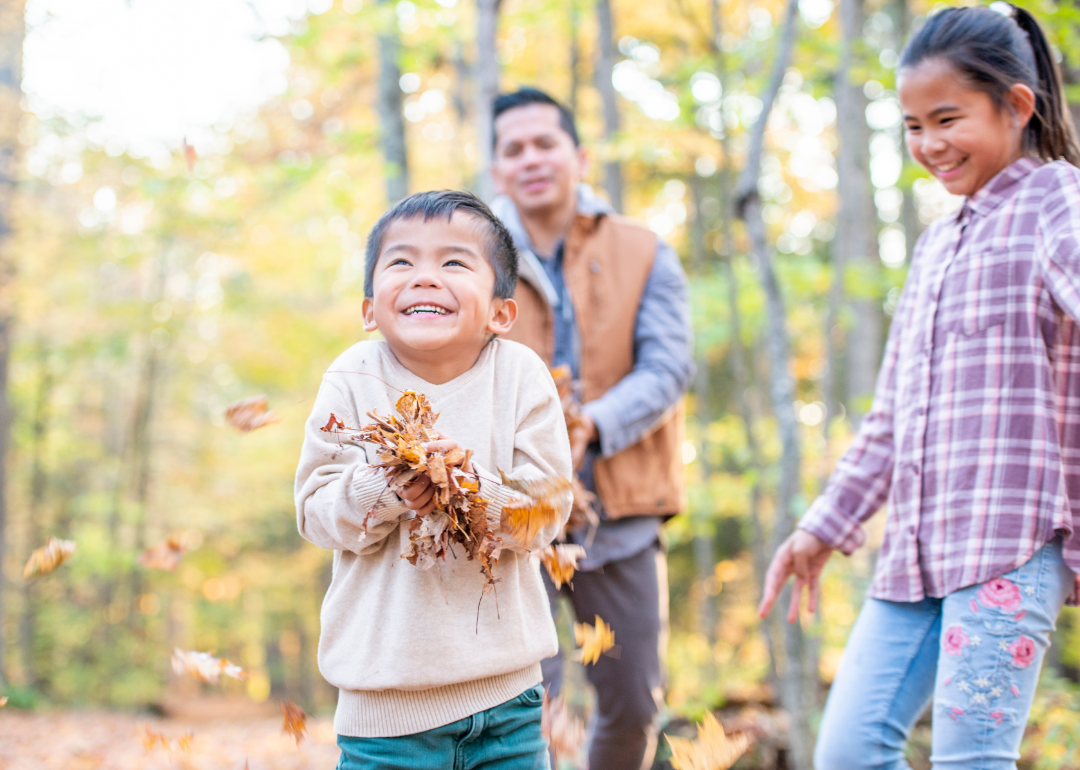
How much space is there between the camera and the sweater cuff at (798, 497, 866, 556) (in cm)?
240

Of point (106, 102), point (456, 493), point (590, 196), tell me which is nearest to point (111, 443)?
point (106, 102)

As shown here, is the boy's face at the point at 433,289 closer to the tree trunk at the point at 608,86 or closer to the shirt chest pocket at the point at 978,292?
the shirt chest pocket at the point at 978,292

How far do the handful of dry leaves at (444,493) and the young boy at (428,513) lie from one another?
3 cm

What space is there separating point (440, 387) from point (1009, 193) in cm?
146

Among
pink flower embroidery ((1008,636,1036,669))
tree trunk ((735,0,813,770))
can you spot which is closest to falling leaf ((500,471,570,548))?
pink flower embroidery ((1008,636,1036,669))

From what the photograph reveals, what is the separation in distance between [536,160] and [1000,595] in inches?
76.7

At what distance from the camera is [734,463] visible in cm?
1378

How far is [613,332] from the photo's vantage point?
2939 millimetres

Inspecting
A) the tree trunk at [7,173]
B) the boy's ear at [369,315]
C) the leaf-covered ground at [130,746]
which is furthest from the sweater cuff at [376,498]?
the tree trunk at [7,173]

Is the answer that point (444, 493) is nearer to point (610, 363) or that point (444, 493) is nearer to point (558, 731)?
point (558, 731)

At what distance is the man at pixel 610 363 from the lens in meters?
2.75

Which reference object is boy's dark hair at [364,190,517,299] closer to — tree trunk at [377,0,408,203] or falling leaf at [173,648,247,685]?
falling leaf at [173,648,247,685]

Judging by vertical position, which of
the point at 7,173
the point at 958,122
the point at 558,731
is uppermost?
the point at 7,173

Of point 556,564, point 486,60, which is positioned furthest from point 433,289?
point 486,60
